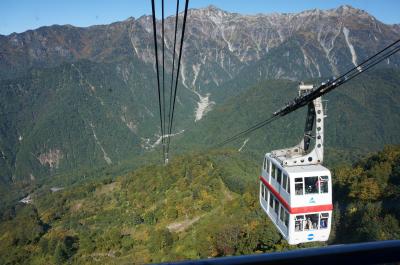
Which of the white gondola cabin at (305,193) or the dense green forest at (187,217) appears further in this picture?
the dense green forest at (187,217)

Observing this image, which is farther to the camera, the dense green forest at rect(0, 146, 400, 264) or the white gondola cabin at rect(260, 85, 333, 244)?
the dense green forest at rect(0, 146, 400, 264)

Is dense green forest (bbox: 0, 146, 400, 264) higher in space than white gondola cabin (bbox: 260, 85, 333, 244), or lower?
lower

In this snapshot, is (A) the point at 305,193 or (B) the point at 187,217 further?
(B) the point at 187,217

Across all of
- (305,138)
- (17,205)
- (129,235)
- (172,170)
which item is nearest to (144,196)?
Result: (172,170)

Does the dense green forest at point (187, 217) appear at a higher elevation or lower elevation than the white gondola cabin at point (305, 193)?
lower
